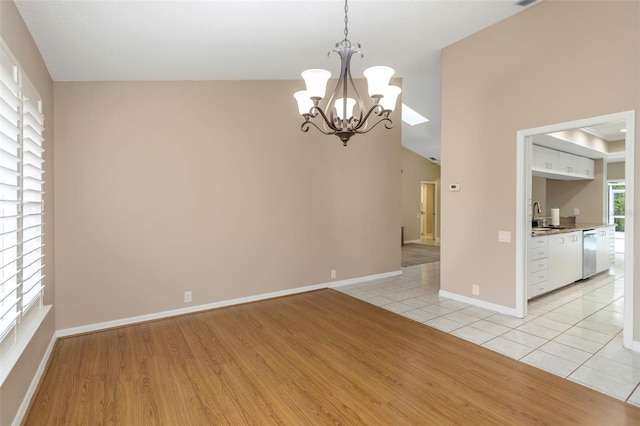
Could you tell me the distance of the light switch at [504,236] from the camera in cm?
369

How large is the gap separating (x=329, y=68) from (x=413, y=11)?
54.9 inches

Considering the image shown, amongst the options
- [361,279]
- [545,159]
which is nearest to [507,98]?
[545,159]

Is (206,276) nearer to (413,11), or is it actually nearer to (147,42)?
→ (147,42)

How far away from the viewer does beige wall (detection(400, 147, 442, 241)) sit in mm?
10491

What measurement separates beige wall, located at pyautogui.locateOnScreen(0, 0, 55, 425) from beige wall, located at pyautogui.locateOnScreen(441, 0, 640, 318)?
Answer: 4.36 metres

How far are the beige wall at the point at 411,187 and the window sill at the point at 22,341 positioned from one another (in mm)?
9336

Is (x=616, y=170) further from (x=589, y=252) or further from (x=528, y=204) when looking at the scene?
(x=528, y=204)

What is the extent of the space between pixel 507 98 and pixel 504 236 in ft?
5.18

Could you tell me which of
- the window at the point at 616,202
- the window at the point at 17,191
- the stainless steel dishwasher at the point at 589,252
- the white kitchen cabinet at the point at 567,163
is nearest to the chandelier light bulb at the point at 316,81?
the window at the point at 17,191

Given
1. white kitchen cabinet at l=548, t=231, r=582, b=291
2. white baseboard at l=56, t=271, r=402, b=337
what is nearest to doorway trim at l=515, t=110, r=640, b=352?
white kitchen cabinet at l=548, t=231, r=582, b=291

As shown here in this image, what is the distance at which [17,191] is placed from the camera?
2.21 m

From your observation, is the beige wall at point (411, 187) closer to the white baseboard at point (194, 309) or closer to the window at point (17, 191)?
the white baseboard at point (194, 309)

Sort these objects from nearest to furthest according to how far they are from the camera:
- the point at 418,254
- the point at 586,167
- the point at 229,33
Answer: the point at 229,33 < the point at 586,167 < the point at 418,254

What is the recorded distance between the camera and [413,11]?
3135mm
